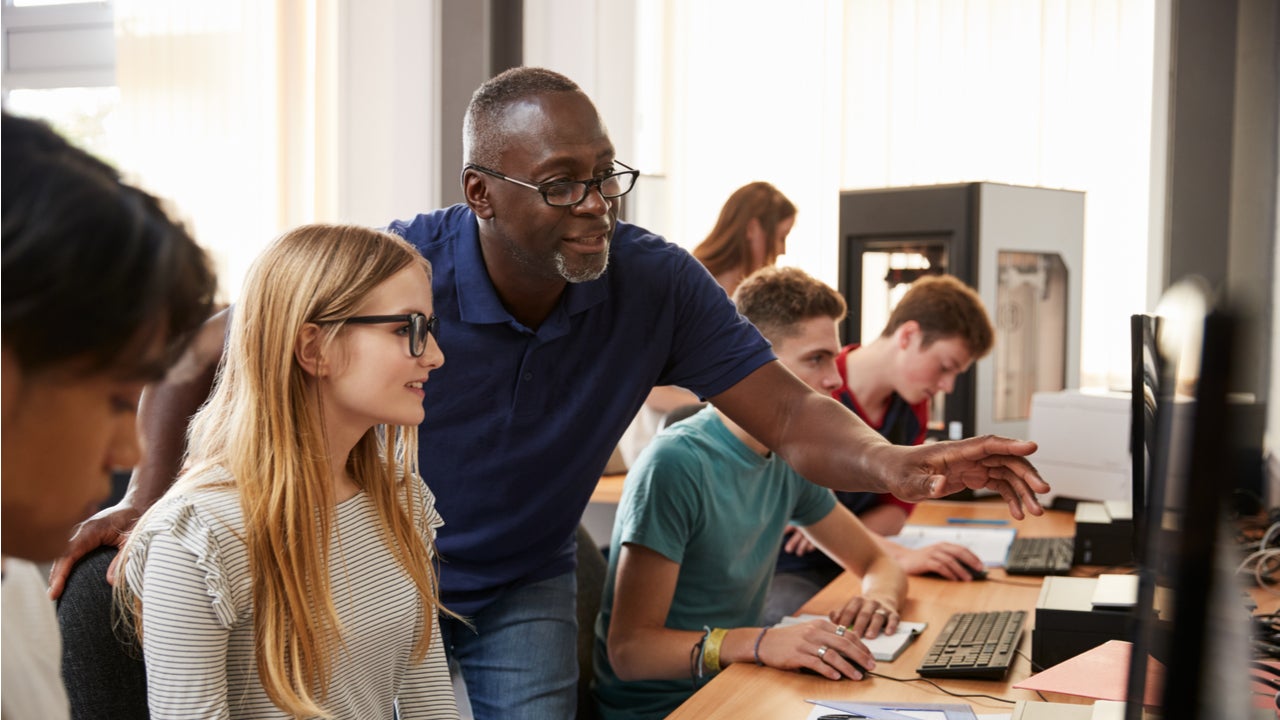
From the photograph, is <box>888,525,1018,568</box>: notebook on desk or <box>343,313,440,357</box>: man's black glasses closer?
<box>343,313,440,357</box>: man's black glasses

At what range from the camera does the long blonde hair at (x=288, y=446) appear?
1.28 m

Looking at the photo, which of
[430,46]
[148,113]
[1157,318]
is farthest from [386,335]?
[430,46]

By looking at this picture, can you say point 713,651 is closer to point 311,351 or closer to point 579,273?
point 579,273

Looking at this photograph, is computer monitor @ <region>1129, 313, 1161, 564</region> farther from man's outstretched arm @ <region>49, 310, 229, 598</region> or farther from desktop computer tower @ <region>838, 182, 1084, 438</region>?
desktop computer tower @ <region>838, 182, 1084, 438</region>

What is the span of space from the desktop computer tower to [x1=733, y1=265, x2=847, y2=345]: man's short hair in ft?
4.78

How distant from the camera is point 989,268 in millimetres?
3615

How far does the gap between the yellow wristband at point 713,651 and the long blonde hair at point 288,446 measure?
0.42 meters

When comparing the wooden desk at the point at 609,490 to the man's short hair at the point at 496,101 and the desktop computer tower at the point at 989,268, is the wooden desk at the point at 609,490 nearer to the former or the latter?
the desktop computer tower at the point at 989,268

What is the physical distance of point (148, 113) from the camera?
8.20 feet

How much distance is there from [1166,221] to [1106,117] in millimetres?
1473

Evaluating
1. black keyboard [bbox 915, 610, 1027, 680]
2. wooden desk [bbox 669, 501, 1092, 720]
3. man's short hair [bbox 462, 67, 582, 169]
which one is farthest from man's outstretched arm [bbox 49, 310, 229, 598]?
black keyboard [bbox 915, 610, 1027, 680]

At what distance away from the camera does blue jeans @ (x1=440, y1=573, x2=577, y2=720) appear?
5.68 feet

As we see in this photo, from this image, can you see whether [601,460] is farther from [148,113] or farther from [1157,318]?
[148,113]

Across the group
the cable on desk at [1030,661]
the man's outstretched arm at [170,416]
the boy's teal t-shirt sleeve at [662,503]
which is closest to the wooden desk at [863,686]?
the cable on desk at [1030,661]
